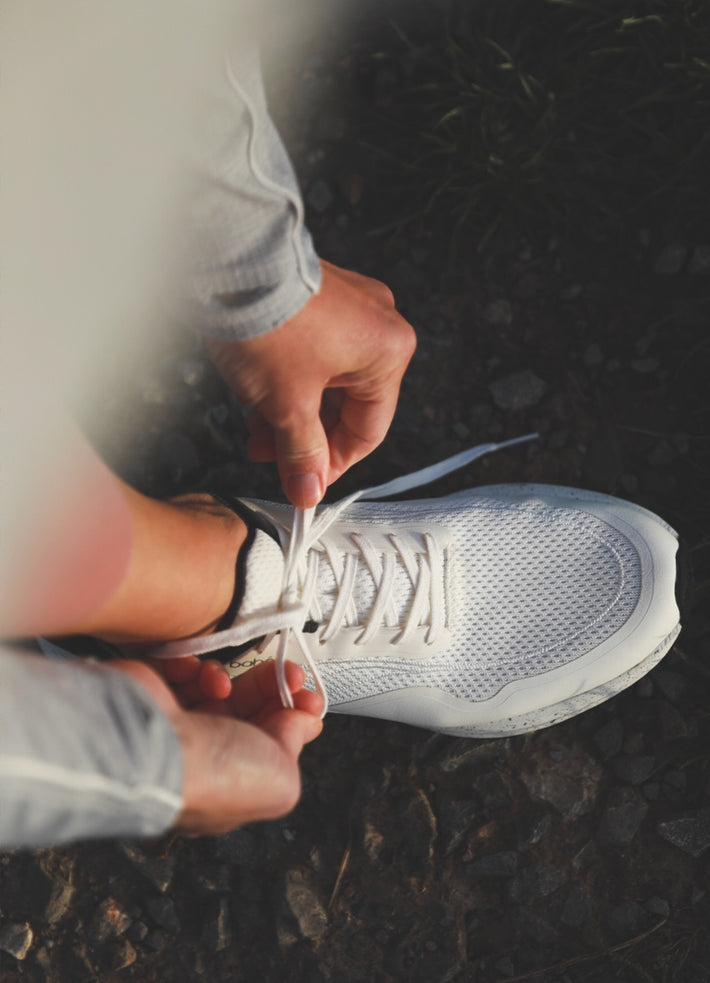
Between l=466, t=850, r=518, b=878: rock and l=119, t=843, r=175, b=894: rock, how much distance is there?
72 cm

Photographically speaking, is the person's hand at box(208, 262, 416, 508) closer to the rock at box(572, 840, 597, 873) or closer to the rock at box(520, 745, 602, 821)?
the rock at box(520, 745, 602, 821)

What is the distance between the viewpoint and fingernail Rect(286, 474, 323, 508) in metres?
1.62

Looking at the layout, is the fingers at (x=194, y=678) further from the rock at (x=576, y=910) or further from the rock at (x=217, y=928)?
the rock at (x=576, y=910)

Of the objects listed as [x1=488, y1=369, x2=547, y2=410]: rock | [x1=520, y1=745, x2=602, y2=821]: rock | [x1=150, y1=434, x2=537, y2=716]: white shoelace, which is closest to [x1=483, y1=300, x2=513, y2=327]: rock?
[x1=488, y1=369, x2=547, y2=410]: rock

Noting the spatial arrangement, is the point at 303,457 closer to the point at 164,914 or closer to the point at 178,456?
the point at 178,456

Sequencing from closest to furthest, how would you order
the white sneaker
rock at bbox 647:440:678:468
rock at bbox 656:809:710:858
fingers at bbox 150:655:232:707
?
1. fingers at bbox 150:655:232:707
2. the white sneaker
3. rock at bbox 656:809:710:858
4. rock at bbox 647:440:678:468

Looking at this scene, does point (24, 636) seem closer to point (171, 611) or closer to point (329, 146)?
A: point (171, 611)

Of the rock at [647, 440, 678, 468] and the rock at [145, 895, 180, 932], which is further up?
the rock at [647, 440, 678, 468]

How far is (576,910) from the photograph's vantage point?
196 cm

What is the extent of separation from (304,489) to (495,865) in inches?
41.0

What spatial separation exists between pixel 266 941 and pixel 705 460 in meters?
1.58

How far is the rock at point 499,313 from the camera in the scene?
2.25 m

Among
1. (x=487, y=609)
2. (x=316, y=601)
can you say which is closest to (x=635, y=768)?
(x=487, y=609)

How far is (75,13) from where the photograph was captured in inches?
52.2
